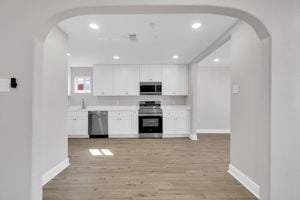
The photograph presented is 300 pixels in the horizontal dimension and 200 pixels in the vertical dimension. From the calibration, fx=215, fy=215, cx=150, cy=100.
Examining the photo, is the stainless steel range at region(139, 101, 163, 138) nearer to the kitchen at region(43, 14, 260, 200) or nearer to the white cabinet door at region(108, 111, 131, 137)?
the kitchen at region(43, 14, 260, 200)

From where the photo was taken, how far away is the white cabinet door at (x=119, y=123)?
6.84 meters

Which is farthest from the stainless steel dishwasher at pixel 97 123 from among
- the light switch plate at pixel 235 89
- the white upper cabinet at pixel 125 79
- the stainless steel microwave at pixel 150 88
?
the light switch plate at pixel 235 89

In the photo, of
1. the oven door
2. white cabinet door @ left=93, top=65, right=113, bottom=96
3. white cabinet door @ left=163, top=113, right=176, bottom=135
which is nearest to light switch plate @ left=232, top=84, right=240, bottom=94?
white cabinet door @ left=163, top=113, right=176, bottom=135

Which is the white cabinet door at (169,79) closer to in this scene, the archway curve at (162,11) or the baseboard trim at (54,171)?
the baseboard trim at (54,171)

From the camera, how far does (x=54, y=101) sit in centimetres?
338

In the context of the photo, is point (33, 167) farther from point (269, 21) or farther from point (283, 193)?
point (269, 21)

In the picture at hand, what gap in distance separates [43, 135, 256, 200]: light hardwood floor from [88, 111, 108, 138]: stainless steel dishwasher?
4.83ft

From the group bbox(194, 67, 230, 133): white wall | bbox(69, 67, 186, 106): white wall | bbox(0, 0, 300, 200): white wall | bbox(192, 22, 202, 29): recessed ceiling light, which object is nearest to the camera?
bbox(0, 0, 300, 200): white wall

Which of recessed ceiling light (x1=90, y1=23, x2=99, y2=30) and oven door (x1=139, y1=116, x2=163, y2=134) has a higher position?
recessed ceiling light (x1=90, y1=23, x2=99, y2=30)

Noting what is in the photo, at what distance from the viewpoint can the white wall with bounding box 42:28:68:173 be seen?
122 inches

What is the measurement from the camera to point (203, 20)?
3.24 m

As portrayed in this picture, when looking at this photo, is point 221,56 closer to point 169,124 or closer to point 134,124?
point 169,124

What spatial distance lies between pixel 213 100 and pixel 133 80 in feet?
9.82

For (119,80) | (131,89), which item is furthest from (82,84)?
(131,89)
